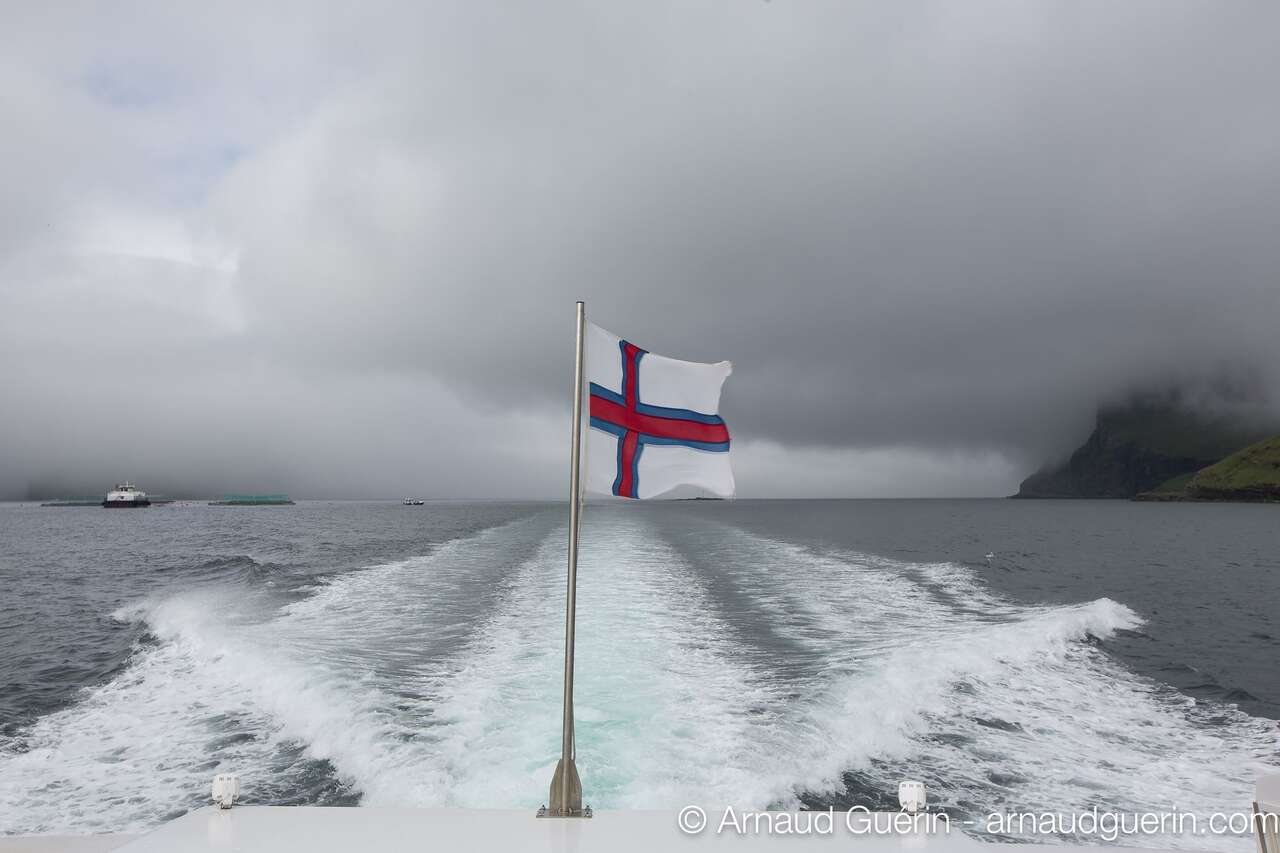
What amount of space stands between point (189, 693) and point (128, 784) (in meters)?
2.95

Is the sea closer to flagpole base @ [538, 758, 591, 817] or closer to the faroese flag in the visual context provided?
flagpole base @ [538, 758, 591, 817]

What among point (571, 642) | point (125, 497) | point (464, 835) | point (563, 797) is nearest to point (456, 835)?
point (464, 835)

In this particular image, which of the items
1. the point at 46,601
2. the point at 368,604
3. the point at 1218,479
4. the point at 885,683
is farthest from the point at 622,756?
the point at 1218,479

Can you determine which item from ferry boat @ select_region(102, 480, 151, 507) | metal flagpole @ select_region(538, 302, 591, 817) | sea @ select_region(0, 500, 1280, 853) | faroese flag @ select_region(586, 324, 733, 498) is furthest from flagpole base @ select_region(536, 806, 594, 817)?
ferry boat @ select_region(102, 480, 151, 507)

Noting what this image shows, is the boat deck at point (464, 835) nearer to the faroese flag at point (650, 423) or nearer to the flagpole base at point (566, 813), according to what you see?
the flagpole base at point (566, 813)

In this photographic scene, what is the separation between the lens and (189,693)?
27.2ft

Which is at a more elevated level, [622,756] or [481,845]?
[481,845]

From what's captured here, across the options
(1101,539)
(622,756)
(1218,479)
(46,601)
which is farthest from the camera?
(1218,479)

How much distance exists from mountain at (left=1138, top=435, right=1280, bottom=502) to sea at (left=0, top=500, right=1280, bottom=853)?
194 m

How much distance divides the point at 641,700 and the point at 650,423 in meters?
4.25

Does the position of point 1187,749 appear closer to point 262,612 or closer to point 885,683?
point 885,683

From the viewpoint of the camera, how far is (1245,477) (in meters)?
161

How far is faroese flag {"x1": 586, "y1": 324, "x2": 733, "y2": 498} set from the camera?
13.1ft

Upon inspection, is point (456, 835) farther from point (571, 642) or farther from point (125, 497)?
point (125, 497)
